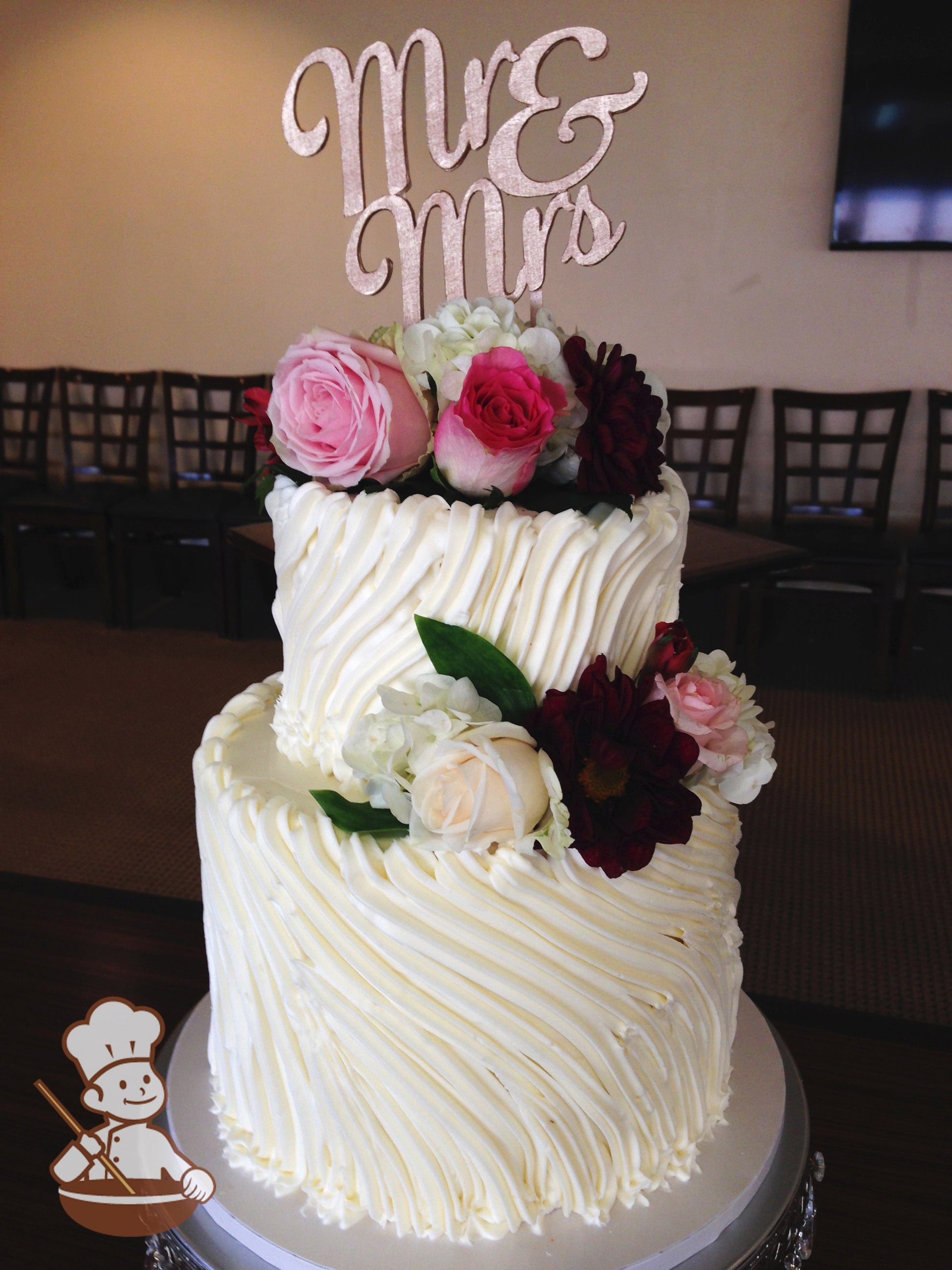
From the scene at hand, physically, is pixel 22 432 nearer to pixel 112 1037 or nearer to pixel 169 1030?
pixel 169 1030

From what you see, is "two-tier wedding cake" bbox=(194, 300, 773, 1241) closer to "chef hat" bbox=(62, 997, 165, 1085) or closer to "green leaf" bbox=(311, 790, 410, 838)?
"green leaf" bbox=(311, 790, 410, 838)

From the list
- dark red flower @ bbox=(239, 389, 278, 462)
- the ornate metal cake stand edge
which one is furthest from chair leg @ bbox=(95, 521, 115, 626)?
the ornate metal cake stand edge

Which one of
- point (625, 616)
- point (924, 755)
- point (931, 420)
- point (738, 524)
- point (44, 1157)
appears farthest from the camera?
point (738, 524)

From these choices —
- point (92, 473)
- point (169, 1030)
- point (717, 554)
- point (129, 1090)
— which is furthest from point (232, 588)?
point (129, 1090)

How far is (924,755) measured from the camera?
12.4 ft

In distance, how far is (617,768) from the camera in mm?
994

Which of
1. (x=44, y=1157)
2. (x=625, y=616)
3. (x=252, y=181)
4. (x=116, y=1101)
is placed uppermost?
(x=252, y=181)

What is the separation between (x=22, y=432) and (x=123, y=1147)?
16.7 ft

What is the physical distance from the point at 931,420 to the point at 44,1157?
14.3 ft

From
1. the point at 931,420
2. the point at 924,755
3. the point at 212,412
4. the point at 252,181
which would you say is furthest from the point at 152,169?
the point at 924,755

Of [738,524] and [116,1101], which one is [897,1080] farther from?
[738,524]

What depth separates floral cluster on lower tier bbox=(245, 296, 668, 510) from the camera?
1.06 m

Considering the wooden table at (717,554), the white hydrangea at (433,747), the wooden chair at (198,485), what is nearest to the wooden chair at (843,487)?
the wooden table at (717,554)

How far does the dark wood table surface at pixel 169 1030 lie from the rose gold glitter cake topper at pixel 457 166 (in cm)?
145
